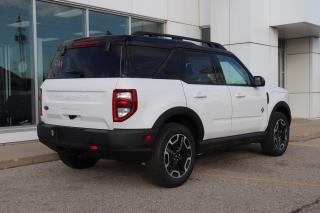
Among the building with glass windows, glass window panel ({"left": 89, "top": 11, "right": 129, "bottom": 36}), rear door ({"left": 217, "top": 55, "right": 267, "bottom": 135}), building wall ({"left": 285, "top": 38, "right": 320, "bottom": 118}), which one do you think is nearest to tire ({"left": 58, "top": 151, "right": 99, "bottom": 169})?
rear door ({"left": 217, "top": 55, "right": 267, "bottom": 135})

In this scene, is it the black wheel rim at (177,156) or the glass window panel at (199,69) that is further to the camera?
the glass window panel at (199,69)

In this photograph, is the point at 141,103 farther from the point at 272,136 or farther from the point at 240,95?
the point at 272,136

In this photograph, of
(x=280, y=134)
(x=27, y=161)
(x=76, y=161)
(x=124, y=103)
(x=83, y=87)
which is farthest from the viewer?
(x=280, y=134)

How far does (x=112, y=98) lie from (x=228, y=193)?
1893mm

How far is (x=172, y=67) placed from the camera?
239 inches

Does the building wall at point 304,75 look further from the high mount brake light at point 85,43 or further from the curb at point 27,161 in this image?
the high mount brake light at point 85,43

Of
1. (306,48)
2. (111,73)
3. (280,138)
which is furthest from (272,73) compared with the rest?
(111,73)

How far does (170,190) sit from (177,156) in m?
0.45

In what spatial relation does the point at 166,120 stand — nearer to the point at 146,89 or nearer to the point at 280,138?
the point at 146,89

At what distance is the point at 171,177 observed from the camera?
5812 mm

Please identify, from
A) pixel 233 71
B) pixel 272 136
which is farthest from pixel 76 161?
pixel 272 136

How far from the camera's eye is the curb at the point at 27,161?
7.35 metres

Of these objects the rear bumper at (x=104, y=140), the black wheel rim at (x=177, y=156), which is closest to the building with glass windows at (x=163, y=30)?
the rear bumper at (x=104, y=140)

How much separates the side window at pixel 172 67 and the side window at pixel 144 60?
71 millimetres
